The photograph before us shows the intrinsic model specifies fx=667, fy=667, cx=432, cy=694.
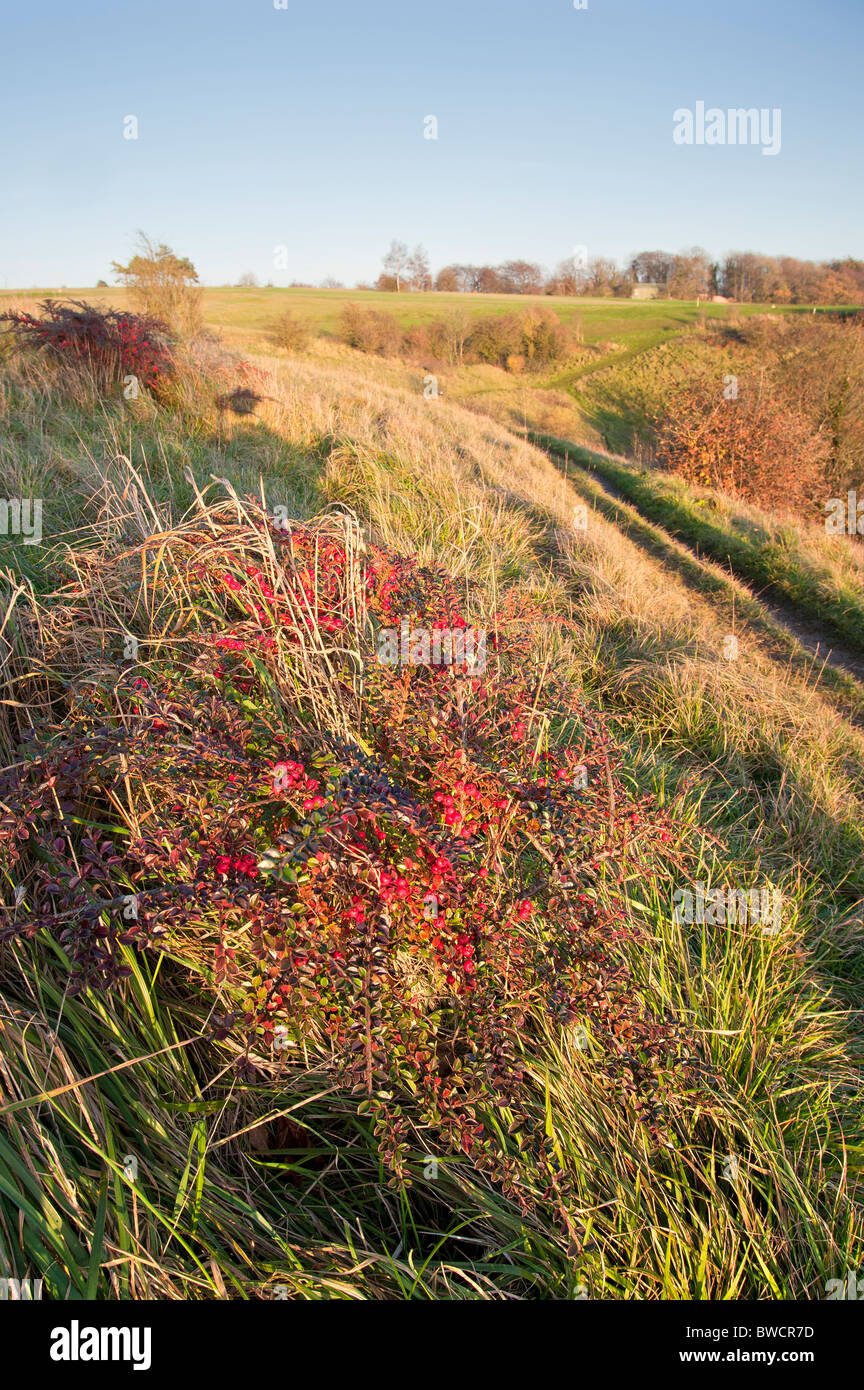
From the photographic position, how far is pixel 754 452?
12.3 m

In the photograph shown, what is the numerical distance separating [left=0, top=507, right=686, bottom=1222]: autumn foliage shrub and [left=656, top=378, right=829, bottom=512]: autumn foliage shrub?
40.0 feet

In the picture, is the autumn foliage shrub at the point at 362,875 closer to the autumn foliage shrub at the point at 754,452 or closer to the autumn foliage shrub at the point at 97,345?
the autumn foliage shrub at the point at 97,345

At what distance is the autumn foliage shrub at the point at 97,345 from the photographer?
7.06m

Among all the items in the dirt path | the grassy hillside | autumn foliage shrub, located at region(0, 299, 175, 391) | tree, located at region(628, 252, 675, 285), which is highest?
tree, located at region(628, 252, 675, 285)

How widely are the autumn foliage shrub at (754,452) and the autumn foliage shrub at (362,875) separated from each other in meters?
12.2

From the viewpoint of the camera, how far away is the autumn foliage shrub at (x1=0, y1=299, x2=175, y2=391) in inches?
278

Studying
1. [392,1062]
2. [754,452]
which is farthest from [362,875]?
[754,452]

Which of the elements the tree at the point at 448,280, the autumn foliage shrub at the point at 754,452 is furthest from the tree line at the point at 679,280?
the autumn foliage shrub at the point at 754,452

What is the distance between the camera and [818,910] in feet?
9.73

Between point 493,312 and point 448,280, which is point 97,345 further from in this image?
point 448,280

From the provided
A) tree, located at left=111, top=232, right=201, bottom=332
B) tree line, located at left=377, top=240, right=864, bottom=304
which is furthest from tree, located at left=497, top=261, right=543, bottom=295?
tree, located at left=111, top=232, right=201, bottom=332

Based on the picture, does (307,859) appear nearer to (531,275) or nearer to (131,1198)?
(131,1198)

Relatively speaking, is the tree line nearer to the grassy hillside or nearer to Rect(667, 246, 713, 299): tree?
Rect(667, 246, 713, 299): tree
